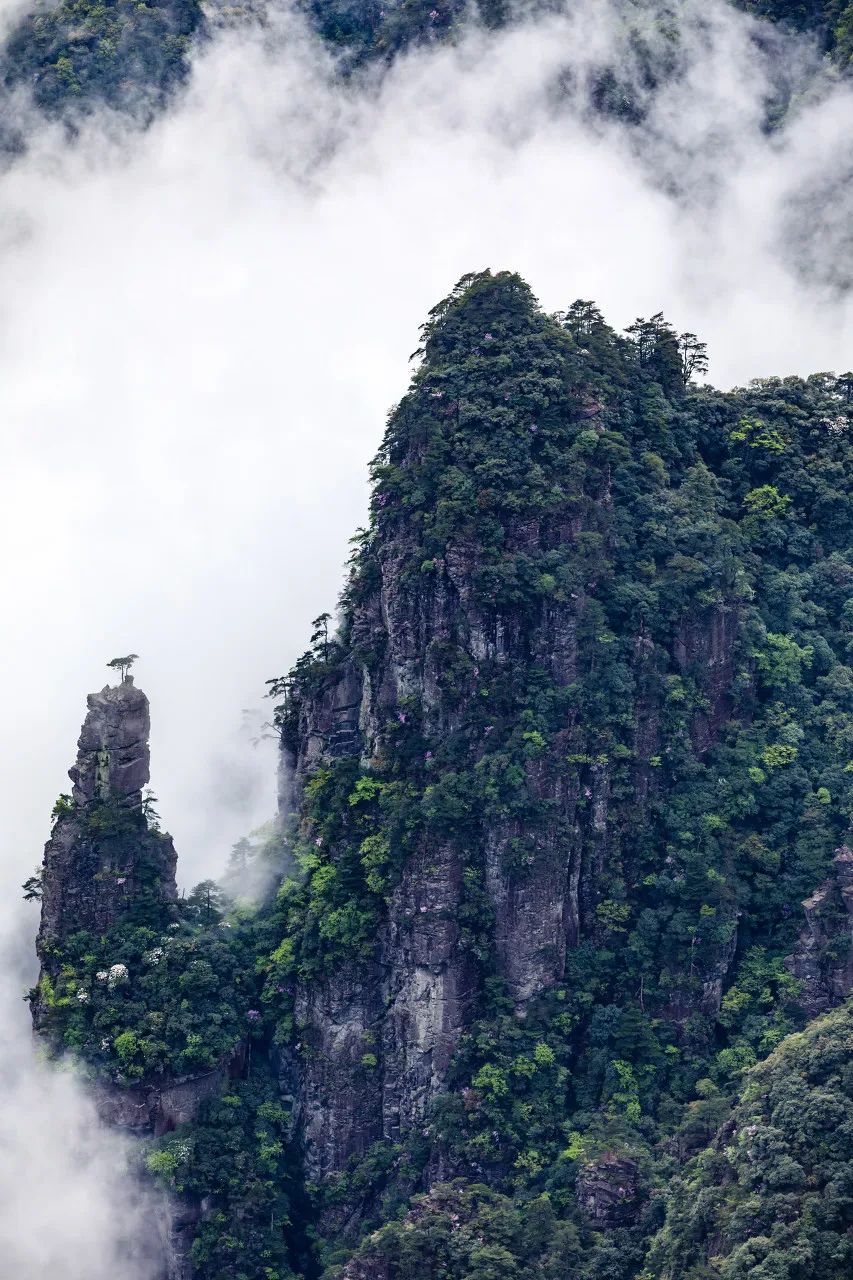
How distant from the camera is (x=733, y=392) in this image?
271 ft

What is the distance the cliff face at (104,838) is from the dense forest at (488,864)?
0.11 meters

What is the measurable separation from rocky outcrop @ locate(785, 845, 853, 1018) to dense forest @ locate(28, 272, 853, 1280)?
0.31 ft

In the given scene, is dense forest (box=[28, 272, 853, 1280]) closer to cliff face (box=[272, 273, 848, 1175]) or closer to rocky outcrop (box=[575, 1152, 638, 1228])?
cliff face (box=[272, 273, 848, 1175])

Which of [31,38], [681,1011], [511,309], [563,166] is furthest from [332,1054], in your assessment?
[31,38]

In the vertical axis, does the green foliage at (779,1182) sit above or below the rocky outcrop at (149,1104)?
below

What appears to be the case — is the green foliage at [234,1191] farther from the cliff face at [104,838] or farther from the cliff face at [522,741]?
the cliff face at [104,838]

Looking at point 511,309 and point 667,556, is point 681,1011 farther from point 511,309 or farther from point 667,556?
point 511,309

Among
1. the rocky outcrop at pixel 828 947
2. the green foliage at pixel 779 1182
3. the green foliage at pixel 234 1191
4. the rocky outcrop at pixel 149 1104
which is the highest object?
the rocky outcrop at pixel 828 947

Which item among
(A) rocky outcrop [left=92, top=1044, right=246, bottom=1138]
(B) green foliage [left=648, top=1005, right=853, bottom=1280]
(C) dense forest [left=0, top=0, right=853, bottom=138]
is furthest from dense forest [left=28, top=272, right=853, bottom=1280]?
(C) dense forest [left=0, top=0, right=853, bottom=138]

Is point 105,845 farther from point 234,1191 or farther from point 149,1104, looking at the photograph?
point 234,1191

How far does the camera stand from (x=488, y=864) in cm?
7319

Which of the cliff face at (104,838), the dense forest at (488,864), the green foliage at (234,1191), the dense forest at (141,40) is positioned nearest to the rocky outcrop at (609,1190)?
the dense forest at (488,864)

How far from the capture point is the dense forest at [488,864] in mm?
71562

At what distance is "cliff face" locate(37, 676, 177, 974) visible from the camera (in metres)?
75.3
